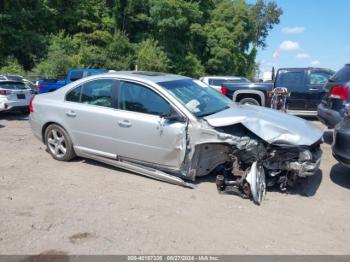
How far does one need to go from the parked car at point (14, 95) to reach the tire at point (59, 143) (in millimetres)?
6004

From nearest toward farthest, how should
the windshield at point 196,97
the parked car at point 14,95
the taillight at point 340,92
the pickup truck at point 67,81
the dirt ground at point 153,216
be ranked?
the dirt ground at point 153,216
the windshield at point 196,97
the taillight at point 340,92
the parked car at point 14,95
the pickup truck at point 67,81

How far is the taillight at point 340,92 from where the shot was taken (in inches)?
306

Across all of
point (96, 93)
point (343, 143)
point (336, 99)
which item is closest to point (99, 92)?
point (96, 93)

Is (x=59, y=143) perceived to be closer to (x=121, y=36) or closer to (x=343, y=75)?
(x=343, y=75)

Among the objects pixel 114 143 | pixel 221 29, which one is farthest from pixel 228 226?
pixel 221 29

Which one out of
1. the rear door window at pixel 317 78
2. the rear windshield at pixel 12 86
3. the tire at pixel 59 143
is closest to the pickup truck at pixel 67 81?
the rear windshield at pixel 12 86

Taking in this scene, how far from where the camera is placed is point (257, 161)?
5.39 m

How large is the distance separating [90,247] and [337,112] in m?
5.81

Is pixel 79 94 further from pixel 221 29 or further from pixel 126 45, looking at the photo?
pixel 221 29

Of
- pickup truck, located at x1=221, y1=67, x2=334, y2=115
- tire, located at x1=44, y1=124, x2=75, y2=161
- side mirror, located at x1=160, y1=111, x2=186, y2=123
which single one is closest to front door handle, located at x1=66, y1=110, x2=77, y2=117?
tire, located at x1=44, y1=124, x2=75, y2=161

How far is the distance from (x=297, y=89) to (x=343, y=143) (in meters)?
7.15

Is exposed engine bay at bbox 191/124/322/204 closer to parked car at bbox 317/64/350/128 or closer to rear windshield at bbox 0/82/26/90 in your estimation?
parked car at bbox 317/64/350/128

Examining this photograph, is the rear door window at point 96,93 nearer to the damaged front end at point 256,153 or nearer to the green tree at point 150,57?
the damaged front end at point 256,153

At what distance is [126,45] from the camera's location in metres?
37.2
